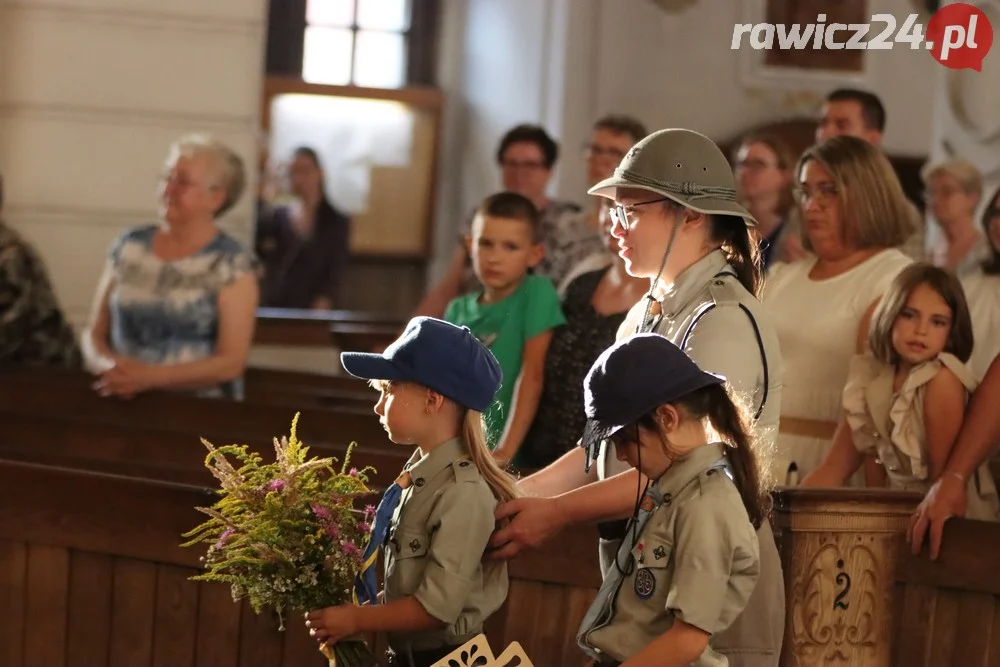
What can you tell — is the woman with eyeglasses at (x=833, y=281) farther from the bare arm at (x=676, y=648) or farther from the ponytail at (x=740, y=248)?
the bare arm at (x=676, y=648)

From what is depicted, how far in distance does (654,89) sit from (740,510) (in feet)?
23.2

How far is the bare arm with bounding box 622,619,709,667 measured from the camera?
92.0 inches

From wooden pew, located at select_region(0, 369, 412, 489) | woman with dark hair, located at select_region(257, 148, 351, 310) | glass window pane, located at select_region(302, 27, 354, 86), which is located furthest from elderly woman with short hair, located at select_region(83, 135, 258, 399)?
glass window pane, located at select_region(302, 27, 354, 86)

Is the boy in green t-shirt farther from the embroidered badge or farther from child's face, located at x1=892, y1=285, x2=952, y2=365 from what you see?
the embroidered badge

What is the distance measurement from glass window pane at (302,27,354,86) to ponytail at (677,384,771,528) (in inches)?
304

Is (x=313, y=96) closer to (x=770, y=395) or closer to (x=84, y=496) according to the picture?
(x=84, y=496)

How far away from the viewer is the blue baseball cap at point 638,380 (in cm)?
237

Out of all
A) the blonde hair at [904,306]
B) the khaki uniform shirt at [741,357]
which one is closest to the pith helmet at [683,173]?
the khaki uniform shirt at [741,357]

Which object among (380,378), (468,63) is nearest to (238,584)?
(380,378)

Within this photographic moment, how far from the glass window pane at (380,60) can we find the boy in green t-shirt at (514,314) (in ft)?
19.9

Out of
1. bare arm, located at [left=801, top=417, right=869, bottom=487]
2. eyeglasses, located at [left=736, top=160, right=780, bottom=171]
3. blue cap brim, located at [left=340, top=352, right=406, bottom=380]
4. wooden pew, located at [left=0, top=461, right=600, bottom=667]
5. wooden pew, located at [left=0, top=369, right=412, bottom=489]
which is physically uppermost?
eyeglasses, located at [left=736, top=160, right=780, bottom=171]

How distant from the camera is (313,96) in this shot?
9.77 meters

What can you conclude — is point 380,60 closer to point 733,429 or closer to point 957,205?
point 957,205

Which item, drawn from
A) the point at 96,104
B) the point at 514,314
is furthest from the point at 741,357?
the point at 96,104
